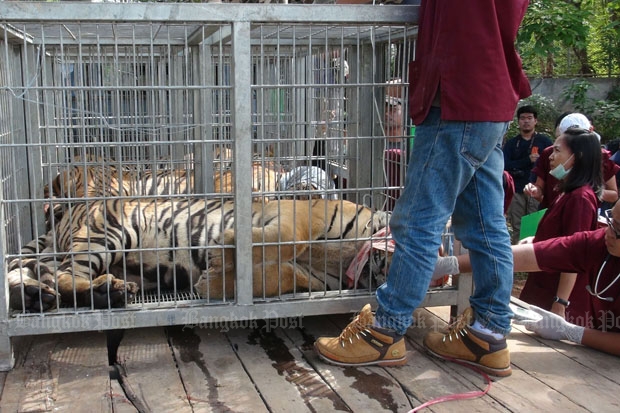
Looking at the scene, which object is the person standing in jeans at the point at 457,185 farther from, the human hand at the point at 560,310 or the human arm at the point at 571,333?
the human hand at the point at 560,310

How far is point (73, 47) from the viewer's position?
17.0 ft

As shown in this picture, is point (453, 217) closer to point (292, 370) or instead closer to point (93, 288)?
point (292, 370)

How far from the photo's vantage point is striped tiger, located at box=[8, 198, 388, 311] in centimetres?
297

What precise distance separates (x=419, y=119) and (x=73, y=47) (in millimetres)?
3473

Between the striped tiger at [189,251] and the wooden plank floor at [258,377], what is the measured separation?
0.22 metres

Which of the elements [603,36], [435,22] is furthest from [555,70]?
[435,22]

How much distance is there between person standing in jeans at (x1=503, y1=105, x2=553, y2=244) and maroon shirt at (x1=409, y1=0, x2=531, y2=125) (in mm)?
4866

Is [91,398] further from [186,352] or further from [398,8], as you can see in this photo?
[398,8]

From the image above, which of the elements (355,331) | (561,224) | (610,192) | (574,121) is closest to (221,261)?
(355,331)

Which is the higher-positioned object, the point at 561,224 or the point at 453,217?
the point at 453,217

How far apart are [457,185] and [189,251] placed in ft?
4.32

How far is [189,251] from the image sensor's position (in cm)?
320

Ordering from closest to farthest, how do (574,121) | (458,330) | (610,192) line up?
(458,330) < (574,121) < (610,192)

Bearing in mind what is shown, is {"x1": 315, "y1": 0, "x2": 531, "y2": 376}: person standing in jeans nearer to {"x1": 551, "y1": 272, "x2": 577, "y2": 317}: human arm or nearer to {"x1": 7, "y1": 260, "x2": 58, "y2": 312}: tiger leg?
{"x1": 551, "y1": 272, "x2": 577, "y2": 317}: human arm
